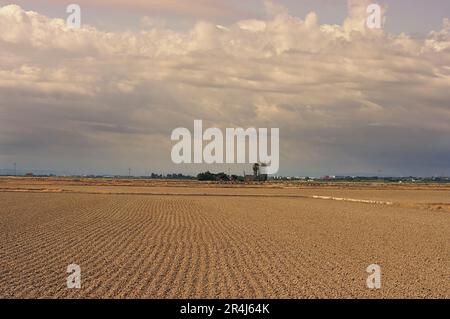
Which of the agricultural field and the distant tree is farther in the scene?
the distant tree

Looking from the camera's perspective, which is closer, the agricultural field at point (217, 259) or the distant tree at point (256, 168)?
the agricultural field at point (217, 259)

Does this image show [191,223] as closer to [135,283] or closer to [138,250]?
[138,250]

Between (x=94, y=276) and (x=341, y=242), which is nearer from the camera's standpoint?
(x=94, y=276)

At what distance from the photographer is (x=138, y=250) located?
17281 millimetres

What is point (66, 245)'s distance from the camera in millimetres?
18234

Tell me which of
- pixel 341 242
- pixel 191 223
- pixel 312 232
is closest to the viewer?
pixel 341 242

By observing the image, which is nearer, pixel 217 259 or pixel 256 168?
pixel 217 259

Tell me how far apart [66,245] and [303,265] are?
7.14 m

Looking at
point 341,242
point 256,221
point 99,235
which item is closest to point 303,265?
point 341,242

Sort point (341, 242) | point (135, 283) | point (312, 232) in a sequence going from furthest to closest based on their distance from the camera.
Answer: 1. point (312, 232)
2. point (341, 242)
3. point (135, 283)

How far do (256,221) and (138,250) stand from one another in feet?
44.5
